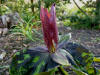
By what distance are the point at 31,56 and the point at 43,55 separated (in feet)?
0.24

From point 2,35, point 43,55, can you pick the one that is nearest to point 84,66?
point 43,55

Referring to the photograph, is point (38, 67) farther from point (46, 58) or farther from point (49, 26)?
point (49, 26)

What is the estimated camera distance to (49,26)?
33.6 inches

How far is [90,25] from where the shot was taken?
3.02 meters

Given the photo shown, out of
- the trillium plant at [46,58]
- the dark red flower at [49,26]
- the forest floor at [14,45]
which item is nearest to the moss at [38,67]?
the trillium plant at [46,58]

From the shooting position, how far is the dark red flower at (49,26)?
837mm

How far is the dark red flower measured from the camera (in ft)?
2.75

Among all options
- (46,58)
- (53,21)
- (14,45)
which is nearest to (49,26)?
(53,21)

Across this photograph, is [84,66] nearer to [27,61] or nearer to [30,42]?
[27,61]

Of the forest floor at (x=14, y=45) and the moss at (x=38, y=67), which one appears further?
the forest floor at (x=14, y=45)

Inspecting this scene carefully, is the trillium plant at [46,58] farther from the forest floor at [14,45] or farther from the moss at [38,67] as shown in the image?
the forest floor at [14,45]

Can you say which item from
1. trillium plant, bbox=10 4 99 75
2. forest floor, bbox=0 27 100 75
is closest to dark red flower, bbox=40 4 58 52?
trillium plant, bbox=10 4 99 75

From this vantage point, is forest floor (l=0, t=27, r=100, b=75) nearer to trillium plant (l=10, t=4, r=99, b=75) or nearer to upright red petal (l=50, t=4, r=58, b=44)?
trillium plant (l=10, t=4, r=99, b=75)

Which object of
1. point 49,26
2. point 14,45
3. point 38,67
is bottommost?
point 14,45
